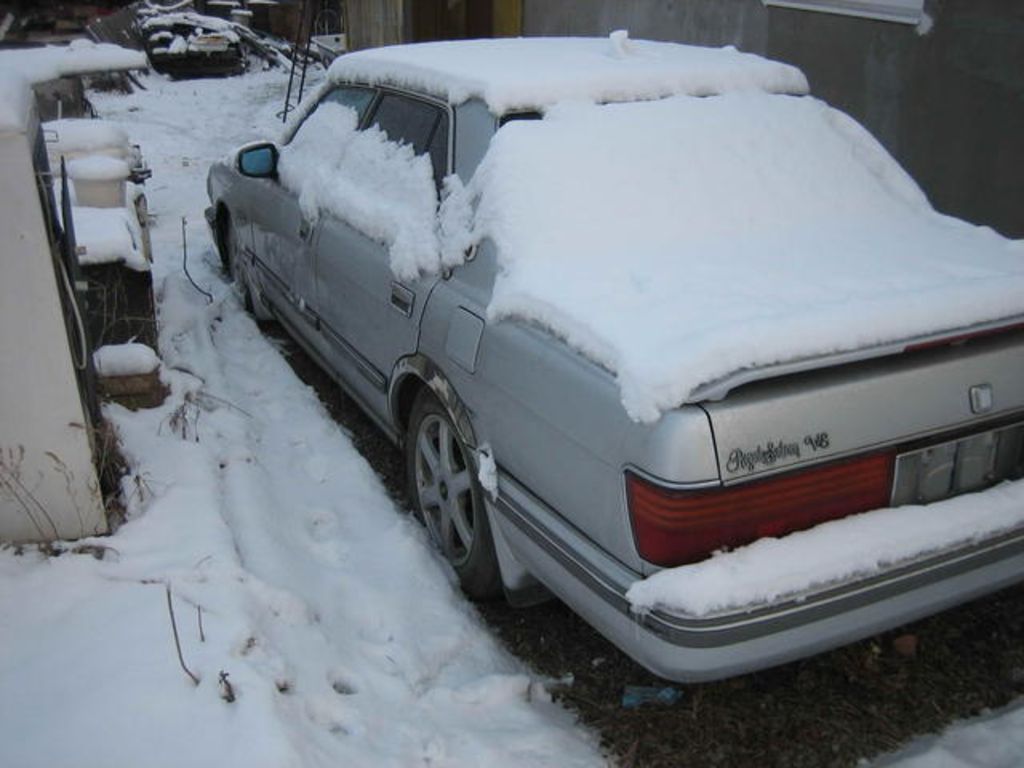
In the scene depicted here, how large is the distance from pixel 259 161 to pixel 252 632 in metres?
2.85

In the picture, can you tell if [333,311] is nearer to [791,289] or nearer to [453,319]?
[453,319]

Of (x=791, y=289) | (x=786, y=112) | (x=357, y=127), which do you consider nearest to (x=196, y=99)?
(x=357, y=127)

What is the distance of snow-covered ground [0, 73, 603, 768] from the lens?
2.41 m

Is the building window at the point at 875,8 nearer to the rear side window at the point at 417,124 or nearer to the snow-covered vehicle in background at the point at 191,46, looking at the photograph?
the rear side window at the point at 417,124

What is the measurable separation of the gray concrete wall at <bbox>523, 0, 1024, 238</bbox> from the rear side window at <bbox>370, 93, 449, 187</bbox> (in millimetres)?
3779

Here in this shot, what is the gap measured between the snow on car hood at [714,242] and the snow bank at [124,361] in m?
1.67

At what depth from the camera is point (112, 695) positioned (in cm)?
247

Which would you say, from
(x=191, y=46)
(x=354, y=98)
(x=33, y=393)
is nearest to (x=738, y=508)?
(x=33, y=393)

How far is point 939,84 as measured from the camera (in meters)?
6.08

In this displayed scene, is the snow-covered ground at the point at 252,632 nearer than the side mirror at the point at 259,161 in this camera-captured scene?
Yes

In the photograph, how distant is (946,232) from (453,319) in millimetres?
1763

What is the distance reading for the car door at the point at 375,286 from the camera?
11.6 ft

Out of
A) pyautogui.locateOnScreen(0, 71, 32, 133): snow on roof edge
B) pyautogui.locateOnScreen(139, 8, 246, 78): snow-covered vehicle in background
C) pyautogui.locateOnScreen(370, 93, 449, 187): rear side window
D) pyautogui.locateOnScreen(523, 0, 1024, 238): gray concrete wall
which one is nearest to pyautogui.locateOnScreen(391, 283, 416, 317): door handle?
pyautogui.locateOnScreen(370, 93, 449, 187): rear side window

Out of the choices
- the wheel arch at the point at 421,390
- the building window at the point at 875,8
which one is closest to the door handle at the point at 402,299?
the wheel arch at the point at 421,390
